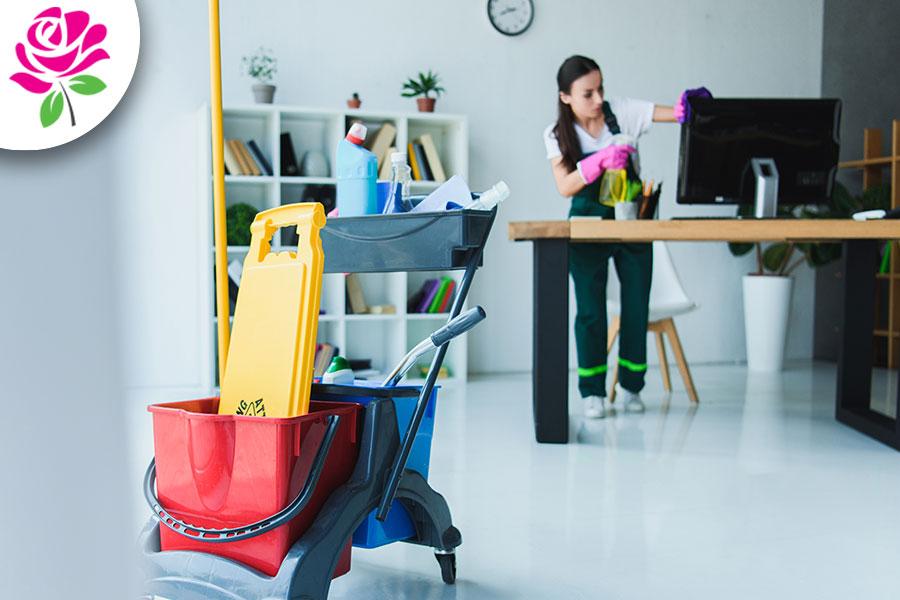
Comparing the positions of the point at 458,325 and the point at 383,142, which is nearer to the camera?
the point at 458,325

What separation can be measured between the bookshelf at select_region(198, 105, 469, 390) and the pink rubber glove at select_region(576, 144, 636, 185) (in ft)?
4.86

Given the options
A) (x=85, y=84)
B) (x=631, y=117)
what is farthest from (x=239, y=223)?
(x=631, y=117)

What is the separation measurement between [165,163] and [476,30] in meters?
1.95

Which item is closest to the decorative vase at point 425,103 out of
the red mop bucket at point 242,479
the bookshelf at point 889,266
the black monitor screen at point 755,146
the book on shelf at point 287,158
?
the book on shelf at point 287,158

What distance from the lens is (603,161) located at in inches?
129

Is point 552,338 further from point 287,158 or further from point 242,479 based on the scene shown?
point 287,158

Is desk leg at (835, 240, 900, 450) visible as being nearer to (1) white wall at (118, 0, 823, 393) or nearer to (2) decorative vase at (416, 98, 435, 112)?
(1) white wall at (118, 0, 823, 393)

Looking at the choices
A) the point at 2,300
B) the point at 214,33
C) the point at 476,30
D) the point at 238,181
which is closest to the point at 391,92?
the point at 476,30

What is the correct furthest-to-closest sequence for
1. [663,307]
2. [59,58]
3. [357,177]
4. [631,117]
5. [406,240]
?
[59,58] → [663,307] → [631,117] → [357,177] → [406,240]

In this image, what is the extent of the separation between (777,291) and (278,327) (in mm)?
4512

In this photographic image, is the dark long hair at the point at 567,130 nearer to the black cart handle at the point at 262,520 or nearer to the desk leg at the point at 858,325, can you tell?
the desk leg at the point at 858,325

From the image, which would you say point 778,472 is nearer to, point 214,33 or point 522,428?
point 522,428

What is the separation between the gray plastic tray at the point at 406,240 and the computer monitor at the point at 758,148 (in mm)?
1979

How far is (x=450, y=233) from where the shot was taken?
58.0 inches
